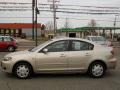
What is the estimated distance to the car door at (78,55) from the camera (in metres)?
11.1

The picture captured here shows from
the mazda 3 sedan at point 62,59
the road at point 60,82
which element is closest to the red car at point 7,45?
the road at point 60,82

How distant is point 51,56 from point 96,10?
55918mm

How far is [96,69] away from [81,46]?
1.01 m

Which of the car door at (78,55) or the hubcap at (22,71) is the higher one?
the car door at (78,55)

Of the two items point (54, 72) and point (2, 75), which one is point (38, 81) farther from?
point (2, 75)

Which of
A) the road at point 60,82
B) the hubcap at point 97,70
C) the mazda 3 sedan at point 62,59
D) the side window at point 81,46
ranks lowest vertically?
the road at point 60,82

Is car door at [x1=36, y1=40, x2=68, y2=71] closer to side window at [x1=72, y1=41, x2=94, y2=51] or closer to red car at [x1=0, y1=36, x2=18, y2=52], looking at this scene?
side window at [x1=72, y1=41, x2=94, y2=51]

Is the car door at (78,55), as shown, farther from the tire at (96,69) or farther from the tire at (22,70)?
the tire at (22,70)

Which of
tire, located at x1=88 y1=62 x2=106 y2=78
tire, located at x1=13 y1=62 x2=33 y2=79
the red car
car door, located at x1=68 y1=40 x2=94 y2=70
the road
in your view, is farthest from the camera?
the red car

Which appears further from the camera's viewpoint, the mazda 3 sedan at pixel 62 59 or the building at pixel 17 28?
the building at pixel 17 28

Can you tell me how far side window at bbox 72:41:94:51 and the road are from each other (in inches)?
42.3

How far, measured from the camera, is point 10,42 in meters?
28.4

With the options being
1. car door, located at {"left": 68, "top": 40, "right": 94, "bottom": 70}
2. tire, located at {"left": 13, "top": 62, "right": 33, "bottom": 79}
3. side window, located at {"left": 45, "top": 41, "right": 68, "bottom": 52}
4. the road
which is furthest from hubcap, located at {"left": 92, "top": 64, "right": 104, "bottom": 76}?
tire, located at {"left": 13, "top": 62, "right": 33, "bottom": 79}

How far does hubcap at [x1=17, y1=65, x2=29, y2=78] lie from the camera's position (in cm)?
1088
